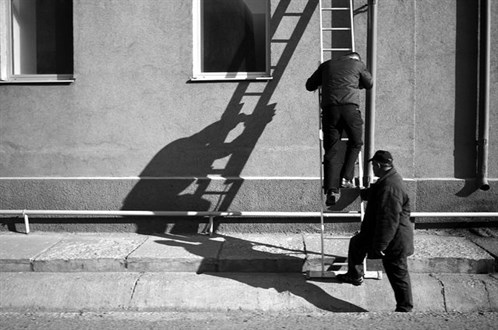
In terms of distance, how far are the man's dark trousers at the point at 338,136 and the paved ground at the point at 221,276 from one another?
991mm

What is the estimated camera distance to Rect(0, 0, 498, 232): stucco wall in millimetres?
6996

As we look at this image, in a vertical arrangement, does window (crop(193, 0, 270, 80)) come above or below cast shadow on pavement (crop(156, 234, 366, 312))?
above

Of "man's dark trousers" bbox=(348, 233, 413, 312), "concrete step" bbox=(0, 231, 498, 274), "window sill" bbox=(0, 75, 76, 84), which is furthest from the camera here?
"window sill" bbox=(0, 75, 76, 84)

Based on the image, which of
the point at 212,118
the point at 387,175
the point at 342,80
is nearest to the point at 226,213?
the point at 212,118

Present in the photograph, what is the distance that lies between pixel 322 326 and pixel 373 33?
12.7 ft

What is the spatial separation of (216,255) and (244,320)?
1.17m

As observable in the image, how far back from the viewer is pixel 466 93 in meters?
7.09

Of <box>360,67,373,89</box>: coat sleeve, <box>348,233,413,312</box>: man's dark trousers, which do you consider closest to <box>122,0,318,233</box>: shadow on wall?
<box>360,67,373,89</box>: coat sleeve

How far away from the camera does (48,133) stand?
7.24m

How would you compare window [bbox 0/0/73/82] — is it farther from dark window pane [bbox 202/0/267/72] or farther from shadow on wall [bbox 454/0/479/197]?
shadow on wall [bbox 454/0/479/197]

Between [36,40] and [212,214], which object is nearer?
[212,214]

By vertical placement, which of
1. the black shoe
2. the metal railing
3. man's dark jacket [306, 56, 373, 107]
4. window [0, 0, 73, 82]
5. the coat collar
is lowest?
the black shoe

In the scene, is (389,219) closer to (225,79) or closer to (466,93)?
(466,93)

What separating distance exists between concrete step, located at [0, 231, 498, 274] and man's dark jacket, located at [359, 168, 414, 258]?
0.96 meters
